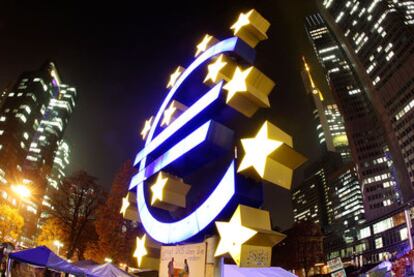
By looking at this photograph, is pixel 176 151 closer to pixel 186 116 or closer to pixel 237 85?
pixel 186 116

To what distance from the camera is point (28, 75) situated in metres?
144

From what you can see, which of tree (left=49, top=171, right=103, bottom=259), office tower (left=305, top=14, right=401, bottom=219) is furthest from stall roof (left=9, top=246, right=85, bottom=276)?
office tower (left=305, top=14, right=401, bottom=219)

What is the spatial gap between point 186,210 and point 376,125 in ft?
561

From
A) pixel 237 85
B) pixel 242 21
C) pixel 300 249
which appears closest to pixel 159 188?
pixel 237 85

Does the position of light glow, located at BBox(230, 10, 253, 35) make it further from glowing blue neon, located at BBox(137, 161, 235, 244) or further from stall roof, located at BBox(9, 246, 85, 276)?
stall roof, located at BBox(9, 246, 85, 276)

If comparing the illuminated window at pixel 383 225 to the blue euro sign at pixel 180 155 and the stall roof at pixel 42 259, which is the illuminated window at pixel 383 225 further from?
the blue euro sign at pixel 180 155

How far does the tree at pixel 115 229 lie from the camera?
31469 mm

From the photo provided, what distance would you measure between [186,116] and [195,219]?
2.78 m

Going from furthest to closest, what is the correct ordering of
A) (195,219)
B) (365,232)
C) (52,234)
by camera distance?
(365,232), (52,234), (195,219)

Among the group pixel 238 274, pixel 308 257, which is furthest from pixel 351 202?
pixel 238 274

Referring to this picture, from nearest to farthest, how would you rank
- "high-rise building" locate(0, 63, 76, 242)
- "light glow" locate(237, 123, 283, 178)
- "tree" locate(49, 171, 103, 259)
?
"light glow" locate(237, 123, 283, 178) < "tree" locate(49, 171, 103, 259) < "high-rise building" locate(0, 63, 76, 242)

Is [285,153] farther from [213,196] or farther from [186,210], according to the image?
[186,210]

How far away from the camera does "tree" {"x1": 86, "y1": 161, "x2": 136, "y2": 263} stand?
31.5 m

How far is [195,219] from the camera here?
7.17 m
